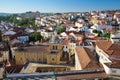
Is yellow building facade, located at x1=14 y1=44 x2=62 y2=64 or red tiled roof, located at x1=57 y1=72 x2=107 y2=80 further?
yellow building facade, located at x1=14 y1=44 x2=62 y2=64

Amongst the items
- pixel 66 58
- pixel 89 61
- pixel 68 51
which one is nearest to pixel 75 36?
pixel 68 51

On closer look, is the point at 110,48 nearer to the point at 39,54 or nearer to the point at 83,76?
the point at 83,76

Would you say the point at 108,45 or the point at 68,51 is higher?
the point at 108,45

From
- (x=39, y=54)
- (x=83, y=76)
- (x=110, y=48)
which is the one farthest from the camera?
(x=39, y=54)

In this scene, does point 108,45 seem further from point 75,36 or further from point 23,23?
point 23,23

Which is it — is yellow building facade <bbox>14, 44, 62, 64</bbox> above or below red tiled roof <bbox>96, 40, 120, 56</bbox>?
below

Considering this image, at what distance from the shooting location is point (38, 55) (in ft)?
94.3

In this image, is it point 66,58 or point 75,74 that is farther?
point 66,58

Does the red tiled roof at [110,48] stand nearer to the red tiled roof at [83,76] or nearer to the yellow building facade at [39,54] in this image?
the yellow building facade at [39,54]

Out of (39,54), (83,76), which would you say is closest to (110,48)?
(83,76)

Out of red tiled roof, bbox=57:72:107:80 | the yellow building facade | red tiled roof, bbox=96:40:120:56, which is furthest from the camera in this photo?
the yellow building facade

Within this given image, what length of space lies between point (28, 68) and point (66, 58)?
319 inches

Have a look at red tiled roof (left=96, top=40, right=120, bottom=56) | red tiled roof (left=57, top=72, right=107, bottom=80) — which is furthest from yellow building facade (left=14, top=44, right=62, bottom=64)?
red tiled roof (left=57, top=72, right=107, bottom=80)

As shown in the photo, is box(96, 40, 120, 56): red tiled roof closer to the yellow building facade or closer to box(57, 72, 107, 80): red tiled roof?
the yellow building facade
